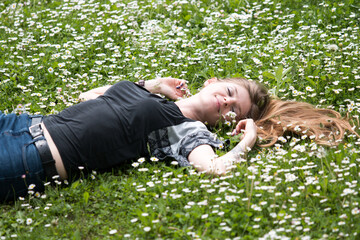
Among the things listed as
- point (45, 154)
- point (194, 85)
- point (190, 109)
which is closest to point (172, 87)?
point (194, 85)

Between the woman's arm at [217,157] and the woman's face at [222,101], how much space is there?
407mm

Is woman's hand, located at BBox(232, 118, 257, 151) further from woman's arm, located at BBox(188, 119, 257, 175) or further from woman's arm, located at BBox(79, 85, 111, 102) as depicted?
woman's arm, located at BBox(79, 85, 111, 102)

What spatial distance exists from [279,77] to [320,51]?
998mm

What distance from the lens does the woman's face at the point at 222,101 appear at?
16.5 ft

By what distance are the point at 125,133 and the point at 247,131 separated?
113cm

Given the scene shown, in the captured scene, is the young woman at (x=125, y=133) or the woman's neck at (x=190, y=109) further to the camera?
the woman's neck at (x=190, y=109)

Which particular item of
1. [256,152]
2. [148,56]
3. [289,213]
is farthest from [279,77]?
[289,213]

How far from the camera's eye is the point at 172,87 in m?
5.89

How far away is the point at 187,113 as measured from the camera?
5.05m

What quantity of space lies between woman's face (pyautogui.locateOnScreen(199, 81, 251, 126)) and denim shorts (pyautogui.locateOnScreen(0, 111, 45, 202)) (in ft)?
5.55

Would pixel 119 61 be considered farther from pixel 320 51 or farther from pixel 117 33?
pixel 320 51

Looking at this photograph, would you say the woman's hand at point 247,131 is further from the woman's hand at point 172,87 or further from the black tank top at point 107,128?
the woman's hand at point 172,87

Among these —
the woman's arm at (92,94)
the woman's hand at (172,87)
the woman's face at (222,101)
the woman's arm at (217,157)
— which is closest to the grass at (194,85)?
the woman's arm at (217,157)

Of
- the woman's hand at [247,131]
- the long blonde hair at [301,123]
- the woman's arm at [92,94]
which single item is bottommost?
the long blonde hair at [301,123]
